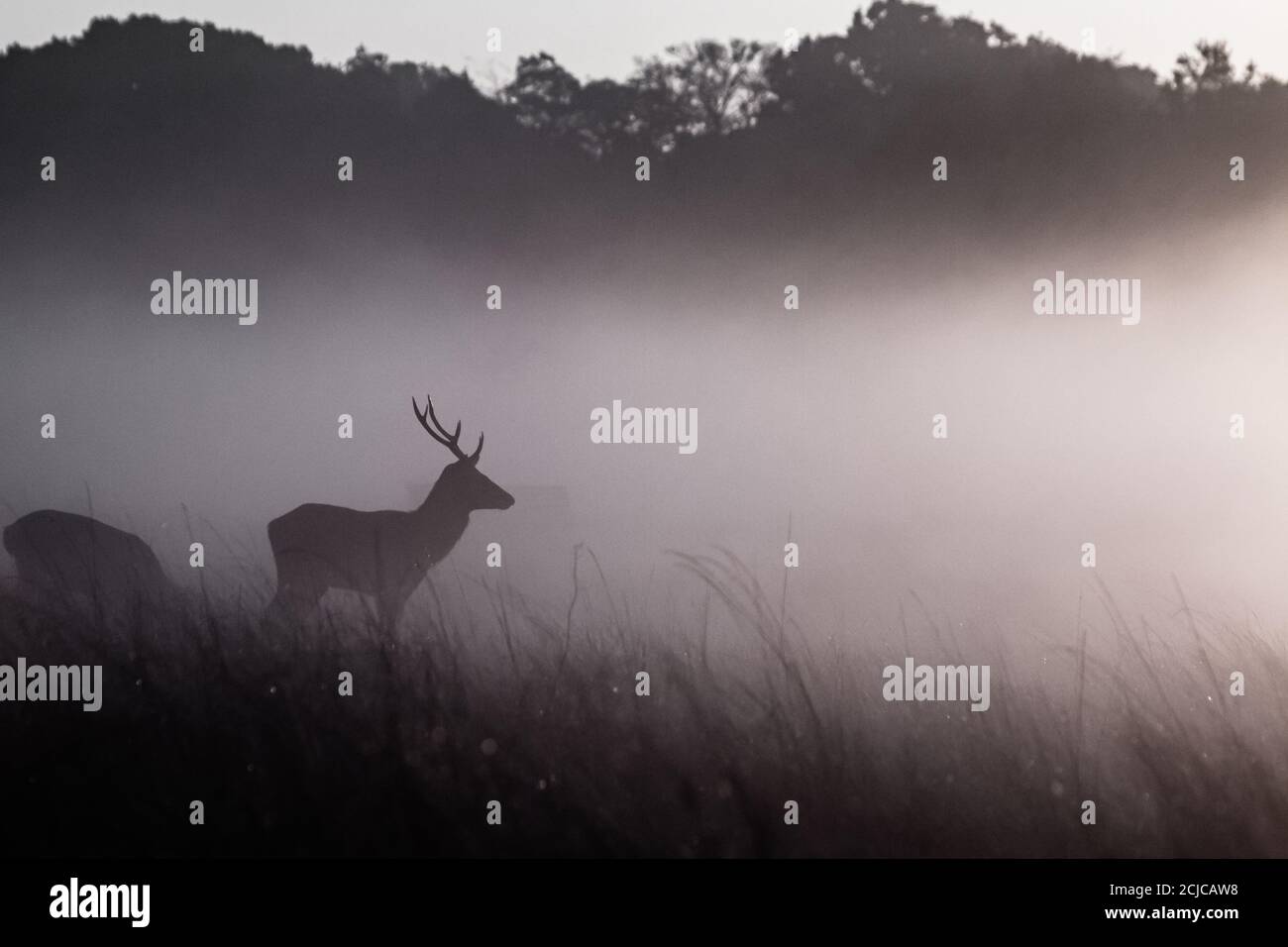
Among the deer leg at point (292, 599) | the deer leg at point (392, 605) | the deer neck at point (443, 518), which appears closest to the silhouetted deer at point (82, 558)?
the deer leg at point (292, 599)

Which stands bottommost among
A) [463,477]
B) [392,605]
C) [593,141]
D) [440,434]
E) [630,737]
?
[630,737]

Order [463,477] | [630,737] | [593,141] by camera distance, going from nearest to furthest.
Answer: [630,737], [463,477], [593,141]

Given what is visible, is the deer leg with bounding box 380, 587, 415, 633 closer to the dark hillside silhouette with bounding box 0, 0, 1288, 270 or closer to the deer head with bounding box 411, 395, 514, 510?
the deer head with bounding box 411, 395, 514, 510

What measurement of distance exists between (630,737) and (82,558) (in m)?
2.26


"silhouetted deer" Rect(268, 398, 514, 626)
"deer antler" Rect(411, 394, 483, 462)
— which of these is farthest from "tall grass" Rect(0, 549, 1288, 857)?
"deer antler" Rect(411, 394, 483, 462)

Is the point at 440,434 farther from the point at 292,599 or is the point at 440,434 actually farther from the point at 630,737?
the point at 630,737

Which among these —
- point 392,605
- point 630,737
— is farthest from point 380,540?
point 630,737

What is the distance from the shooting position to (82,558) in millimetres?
4141

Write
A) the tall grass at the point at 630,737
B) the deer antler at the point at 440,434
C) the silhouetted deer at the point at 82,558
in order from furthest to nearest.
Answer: the deer antler at the point at 440,434 → the silhouetted deer at the point at 82,558 → the tall grass at the point at 630,737

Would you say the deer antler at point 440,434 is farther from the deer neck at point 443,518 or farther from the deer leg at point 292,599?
the deer leg at point 292,599

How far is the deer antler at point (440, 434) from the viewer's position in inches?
167

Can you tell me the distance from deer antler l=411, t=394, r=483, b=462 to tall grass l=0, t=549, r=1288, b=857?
586 millimetres

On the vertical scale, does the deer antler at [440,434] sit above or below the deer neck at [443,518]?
above

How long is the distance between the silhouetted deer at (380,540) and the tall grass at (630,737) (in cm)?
17
